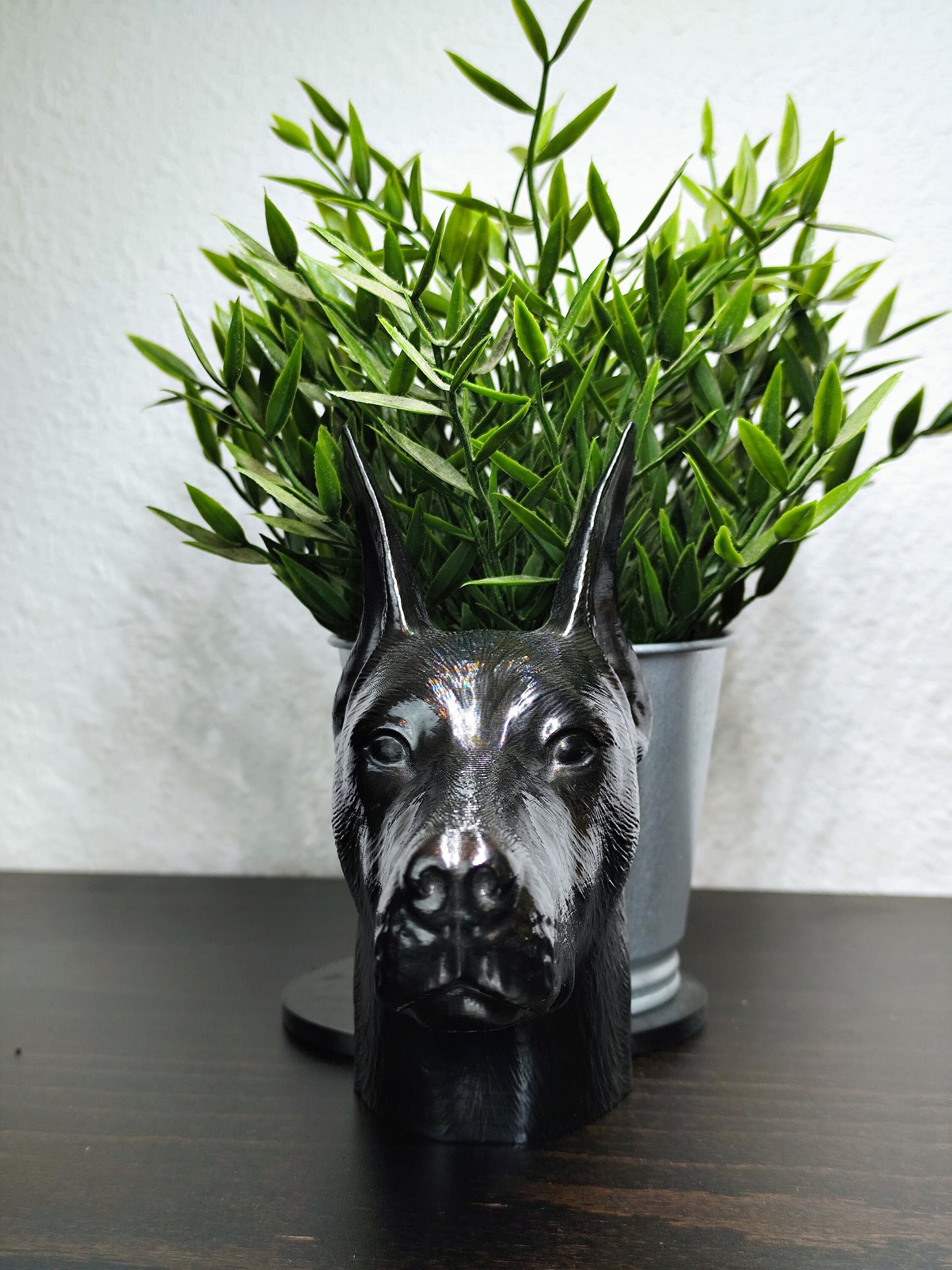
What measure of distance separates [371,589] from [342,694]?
4 centimetres

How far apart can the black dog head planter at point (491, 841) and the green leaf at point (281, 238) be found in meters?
0.09

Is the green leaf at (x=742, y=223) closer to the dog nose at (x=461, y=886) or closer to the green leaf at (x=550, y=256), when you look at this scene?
the green leaf at (x=550, y=256)

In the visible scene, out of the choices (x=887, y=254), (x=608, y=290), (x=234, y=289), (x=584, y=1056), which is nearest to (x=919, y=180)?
(x=887, y=254)

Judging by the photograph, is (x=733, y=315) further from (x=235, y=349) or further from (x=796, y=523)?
(x=235, y=349)

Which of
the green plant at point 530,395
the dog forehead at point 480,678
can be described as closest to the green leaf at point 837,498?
the green plant at point 530,395

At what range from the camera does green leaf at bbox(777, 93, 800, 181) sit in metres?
0.52

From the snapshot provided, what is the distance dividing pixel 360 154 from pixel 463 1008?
15.1 inches

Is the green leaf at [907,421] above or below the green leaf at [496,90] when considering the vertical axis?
below

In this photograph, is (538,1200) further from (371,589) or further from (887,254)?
(887,254)

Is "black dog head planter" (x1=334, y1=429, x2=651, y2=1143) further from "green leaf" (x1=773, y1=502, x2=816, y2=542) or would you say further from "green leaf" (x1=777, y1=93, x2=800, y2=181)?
"green leaf" (x1=777, y1=93, x2=800, y2=181)

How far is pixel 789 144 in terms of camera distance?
522 mm

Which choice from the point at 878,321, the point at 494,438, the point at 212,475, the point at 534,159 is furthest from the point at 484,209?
the point at 212,475

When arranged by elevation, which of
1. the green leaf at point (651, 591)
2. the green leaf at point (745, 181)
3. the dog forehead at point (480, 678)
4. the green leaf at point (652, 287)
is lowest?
the dog forehead at point (480, 678)

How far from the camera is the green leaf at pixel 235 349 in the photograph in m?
0.43
